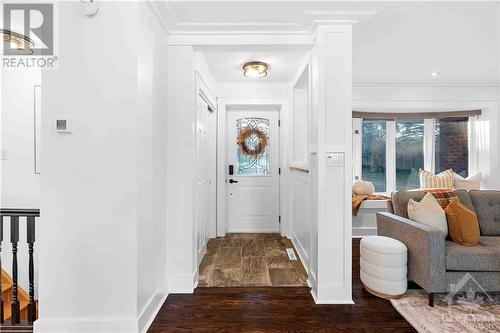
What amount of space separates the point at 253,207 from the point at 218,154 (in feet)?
3.48

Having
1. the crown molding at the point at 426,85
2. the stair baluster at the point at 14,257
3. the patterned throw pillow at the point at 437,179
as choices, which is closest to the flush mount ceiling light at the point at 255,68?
the crown molding at the point at 426,85

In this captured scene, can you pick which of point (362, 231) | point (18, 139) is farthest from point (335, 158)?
point (18, 139)

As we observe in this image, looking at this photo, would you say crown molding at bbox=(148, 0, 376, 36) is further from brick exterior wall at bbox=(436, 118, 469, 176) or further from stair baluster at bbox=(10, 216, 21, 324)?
brick exterior wall at bbox=(436, 118, 469, 176)

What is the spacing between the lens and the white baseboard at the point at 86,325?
5.99ft

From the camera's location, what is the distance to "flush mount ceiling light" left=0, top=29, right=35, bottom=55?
2211mm

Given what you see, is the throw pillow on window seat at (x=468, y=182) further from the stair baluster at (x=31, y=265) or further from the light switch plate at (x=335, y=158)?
the stair baluster at (x=31, y=265)

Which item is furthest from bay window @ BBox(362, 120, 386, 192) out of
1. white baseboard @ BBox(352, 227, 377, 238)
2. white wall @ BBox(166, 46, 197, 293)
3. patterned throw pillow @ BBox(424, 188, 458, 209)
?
white wall @ BBox(166, 46, 197, 293)

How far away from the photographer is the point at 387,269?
7.55 feet

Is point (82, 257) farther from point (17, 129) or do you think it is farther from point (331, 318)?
point (17, 129)

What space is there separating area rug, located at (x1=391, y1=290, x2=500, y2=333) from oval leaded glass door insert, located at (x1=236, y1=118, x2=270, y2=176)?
2657mm

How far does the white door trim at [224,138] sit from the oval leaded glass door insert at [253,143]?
0.26 meters

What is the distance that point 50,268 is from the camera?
1819 mm

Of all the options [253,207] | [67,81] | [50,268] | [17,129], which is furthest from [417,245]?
[17,129]

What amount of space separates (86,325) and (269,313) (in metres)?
1.32
